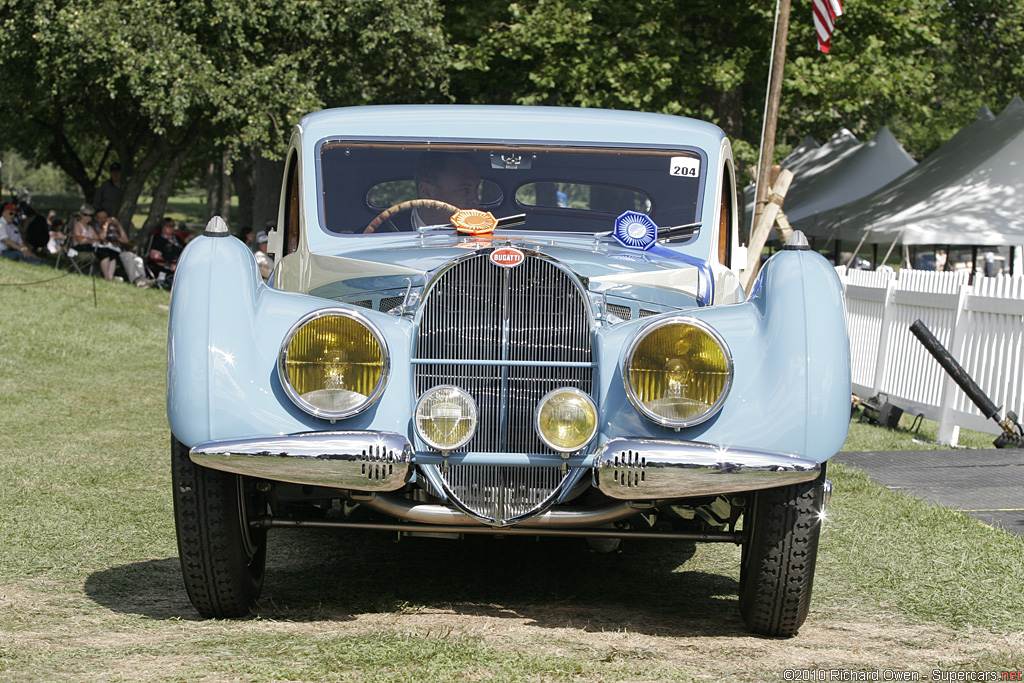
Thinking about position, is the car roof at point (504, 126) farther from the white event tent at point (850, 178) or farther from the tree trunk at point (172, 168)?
the tree trunk at point (172, 168)

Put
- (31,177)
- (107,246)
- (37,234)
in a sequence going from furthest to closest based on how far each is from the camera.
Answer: (31,177), (37,234), (107,246)

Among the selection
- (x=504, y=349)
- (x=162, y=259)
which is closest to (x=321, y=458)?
(x=504, y=349)

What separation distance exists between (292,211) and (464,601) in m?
2.07

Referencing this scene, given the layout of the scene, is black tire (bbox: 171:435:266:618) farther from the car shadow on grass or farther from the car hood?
the car hood

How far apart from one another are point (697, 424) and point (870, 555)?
208 centimetres

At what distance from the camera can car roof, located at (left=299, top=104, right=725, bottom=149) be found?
5008 mm

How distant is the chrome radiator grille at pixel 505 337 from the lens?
3.72 metres

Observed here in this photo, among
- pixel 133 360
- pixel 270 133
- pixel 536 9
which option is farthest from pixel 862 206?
pixel 133 360

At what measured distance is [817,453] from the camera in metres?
3.58

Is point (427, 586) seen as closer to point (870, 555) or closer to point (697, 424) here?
point (697, 424)

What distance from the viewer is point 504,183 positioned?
16.2ft

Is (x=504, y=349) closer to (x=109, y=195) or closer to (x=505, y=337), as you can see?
(x=505, y=337)

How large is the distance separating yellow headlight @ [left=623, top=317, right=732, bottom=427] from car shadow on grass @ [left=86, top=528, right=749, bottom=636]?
2.82 feet

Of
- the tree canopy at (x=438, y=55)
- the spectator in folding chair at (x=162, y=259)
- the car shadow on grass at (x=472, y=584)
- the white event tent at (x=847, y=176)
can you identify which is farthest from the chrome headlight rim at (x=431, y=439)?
the white event tent at (x=847, y=176)
